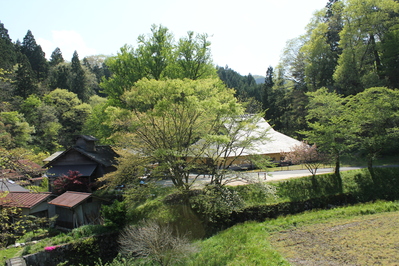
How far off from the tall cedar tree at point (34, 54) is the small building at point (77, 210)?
41339 mm

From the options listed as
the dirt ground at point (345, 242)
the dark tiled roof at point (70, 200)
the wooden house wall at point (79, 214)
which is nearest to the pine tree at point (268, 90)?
the dirt ground at point (345, 242)

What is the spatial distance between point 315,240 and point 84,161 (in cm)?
1873

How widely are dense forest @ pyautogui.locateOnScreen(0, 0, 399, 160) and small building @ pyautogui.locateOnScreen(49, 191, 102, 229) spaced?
4.44m

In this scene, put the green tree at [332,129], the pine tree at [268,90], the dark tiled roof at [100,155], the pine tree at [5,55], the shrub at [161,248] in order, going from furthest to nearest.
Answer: the pine tree at [268,90]
the pine tree at [5,55]
the dark tiled roof at [100,155]
the green tree at [332,129]
the shrub at [161,248]

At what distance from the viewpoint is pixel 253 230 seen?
11914 mm

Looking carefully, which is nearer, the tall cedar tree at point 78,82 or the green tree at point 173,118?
the green tree at point 173,118

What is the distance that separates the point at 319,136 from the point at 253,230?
8.83m

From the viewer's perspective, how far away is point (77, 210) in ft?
53.1

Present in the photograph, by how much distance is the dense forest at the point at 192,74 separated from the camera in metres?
23.0

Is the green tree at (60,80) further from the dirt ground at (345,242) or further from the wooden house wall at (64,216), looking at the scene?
the dirt ground at (345,242)

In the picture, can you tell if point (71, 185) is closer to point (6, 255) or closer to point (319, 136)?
point (6, 255)

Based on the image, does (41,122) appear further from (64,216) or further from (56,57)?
(56,57)

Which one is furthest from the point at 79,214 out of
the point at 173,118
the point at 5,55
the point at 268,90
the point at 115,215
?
the point at 268,90

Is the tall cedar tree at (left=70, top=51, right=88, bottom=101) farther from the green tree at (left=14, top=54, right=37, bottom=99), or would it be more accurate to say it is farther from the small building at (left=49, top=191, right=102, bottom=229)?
the small building at (left=49, top=191, right=102, bottom=229)
